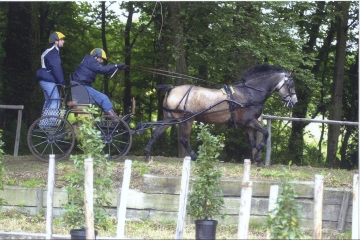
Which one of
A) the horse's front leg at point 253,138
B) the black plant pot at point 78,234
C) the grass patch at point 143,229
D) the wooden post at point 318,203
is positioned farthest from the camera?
the horse's front leg at point 253,138

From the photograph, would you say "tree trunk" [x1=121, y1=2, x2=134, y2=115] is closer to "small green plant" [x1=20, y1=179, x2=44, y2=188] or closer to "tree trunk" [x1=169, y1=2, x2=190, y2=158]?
"tree trunk" [x1=169, y1=2, x2=190, y2=158]

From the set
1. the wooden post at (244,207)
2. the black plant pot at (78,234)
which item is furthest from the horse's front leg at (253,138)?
the black plant pot at (78,234)

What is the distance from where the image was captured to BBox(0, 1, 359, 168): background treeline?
15836mm

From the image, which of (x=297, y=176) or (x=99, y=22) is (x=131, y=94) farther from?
(x=297, y=176)

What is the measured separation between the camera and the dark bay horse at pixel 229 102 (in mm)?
12211

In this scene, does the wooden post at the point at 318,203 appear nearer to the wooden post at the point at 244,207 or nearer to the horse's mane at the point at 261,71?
the wooden post at the point at 244,207

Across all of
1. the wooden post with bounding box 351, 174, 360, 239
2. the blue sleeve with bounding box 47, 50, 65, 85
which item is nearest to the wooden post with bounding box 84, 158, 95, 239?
the wooden post with bounding box 351, 174, 360, 239

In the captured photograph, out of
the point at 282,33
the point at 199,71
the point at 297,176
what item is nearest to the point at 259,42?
the point at 282,33

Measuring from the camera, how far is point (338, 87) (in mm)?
20375

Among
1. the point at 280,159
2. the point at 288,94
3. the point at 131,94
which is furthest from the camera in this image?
the point at 131,94

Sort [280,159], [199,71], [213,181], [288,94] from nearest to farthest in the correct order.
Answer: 1. [213,181]
2. [288,94]
3. [199,71]
4. [280,159]

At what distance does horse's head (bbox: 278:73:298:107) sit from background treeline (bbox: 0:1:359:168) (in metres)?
2.15

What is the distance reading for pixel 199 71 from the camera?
17.9 meters

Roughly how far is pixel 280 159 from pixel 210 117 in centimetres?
813
